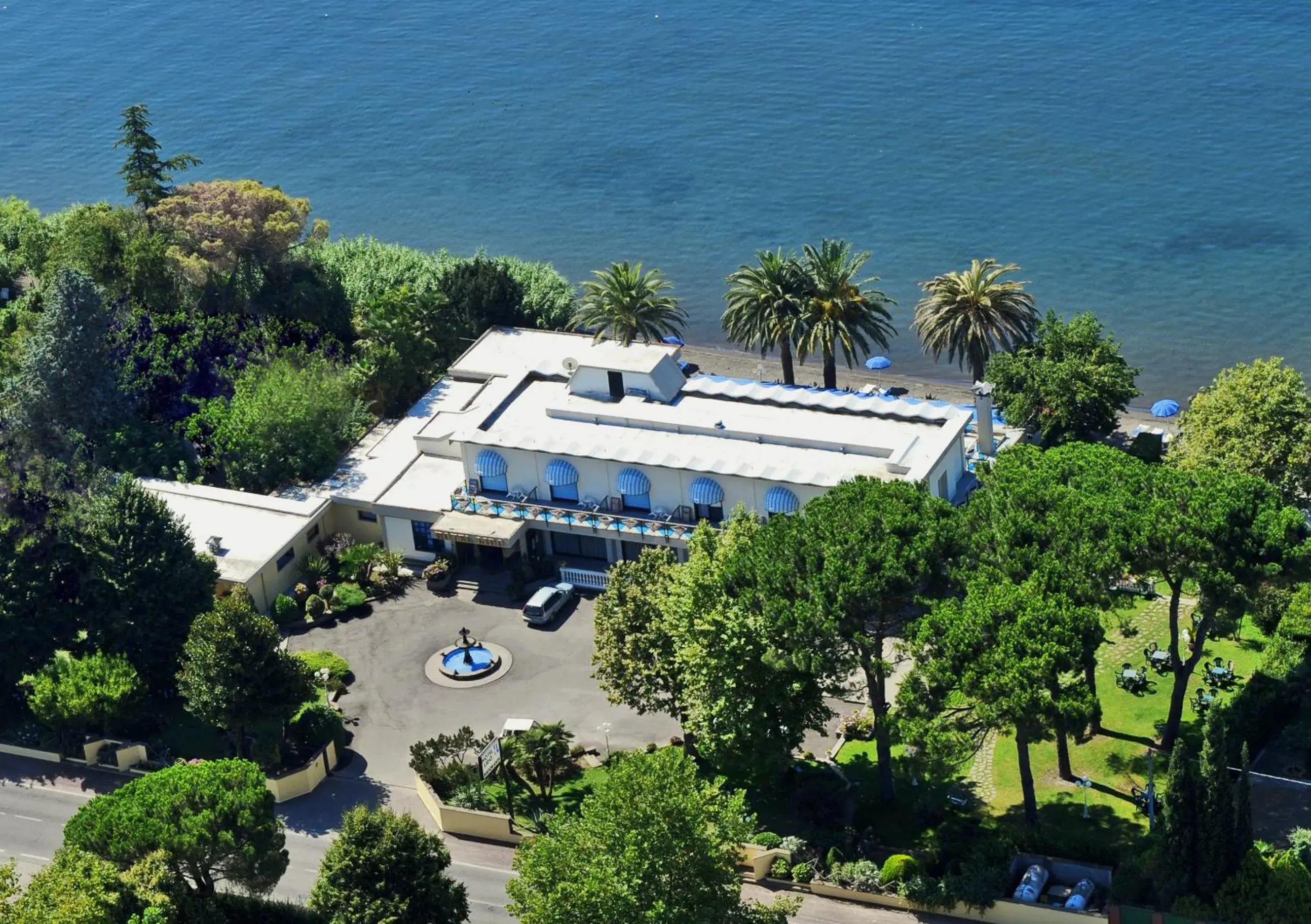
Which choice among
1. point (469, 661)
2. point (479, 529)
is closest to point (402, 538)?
point (479, 529)

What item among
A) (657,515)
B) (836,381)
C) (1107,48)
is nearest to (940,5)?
(1107,48)

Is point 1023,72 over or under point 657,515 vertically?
over

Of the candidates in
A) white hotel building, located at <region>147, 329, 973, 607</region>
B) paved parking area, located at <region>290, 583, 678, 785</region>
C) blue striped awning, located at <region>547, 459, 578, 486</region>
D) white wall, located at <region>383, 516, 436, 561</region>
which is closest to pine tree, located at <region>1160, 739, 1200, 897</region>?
paved parking area, located at <region>290, 583, 678, 785</region>

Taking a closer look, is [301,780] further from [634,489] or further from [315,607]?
[634,489]

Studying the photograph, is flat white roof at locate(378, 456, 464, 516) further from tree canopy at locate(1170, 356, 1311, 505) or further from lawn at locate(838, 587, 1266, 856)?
tree canopy at locate(1170, 356, 1311, 505)

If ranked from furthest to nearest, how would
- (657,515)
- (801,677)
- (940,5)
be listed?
(940,5) < (657,515) < (801,677)

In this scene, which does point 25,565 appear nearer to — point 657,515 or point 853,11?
point 657,515

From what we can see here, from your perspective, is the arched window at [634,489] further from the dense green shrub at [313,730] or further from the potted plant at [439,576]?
the dense green shrub at [313,730]

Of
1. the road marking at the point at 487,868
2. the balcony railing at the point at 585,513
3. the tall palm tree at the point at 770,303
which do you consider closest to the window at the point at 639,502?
the balcony railing at the point at 585,513

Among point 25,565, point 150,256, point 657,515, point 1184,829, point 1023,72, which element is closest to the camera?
point 1184,829
